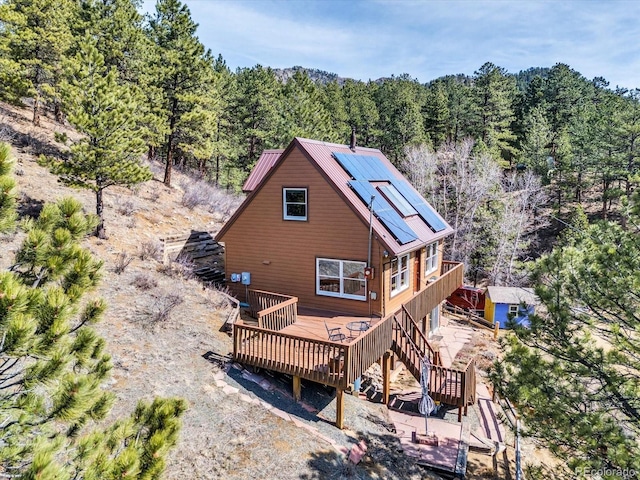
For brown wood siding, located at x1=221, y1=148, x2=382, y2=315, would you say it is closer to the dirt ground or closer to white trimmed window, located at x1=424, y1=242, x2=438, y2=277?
the dirt ground

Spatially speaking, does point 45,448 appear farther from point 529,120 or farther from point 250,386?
point 529,120

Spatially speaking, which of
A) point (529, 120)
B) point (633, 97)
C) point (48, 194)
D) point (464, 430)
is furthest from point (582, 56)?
point (633, 97)

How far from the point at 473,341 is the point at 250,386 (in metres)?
13.6

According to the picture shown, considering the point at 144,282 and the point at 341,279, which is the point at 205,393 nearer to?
the point at 144,282

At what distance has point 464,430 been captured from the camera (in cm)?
1228

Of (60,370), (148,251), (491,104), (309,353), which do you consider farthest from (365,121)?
(60,370)

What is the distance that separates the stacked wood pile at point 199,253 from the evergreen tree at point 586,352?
1304 cm

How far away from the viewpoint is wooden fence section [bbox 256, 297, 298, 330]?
12305 millimetres

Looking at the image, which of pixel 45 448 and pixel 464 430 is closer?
pixel 45 448

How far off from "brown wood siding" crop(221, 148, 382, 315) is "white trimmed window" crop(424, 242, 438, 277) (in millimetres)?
4998

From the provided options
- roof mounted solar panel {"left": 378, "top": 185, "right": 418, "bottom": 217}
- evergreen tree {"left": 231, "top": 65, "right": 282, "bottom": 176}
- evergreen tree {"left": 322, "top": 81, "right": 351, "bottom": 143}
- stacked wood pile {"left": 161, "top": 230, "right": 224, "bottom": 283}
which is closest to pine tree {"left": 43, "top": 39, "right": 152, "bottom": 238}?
stacked wood pile {"left": 161, "top": 230, "right": 224, "bottom": 283}

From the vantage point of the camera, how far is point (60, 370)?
382 centimetres

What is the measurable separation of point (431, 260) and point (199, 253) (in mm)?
10928

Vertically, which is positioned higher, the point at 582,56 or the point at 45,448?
the point at 582,56
